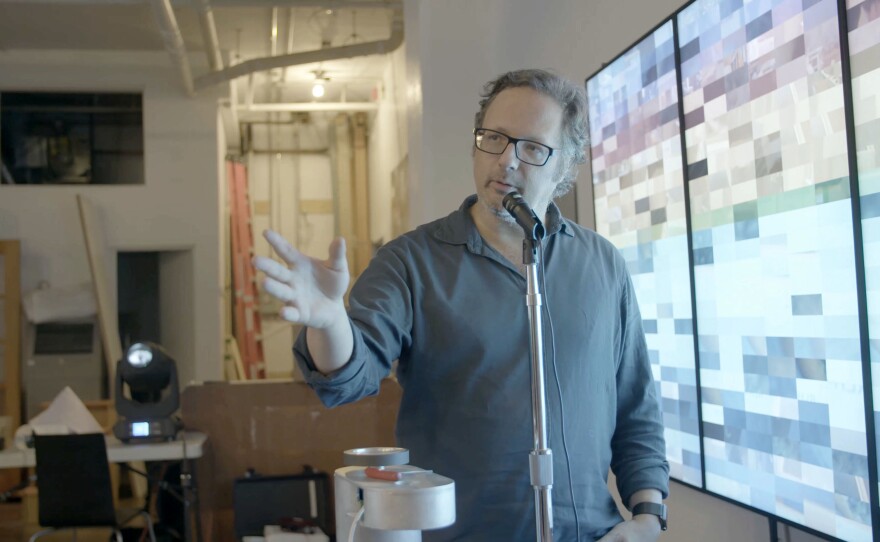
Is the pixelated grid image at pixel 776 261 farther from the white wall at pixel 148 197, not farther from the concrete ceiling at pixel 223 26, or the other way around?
the white wall at pixel 148 197

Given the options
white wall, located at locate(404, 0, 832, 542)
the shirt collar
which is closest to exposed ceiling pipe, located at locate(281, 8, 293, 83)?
white wall, located at locate(404, 0, 832, 542)

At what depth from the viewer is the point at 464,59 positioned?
15.9ft

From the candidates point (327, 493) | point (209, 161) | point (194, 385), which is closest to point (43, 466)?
point (194, 385)

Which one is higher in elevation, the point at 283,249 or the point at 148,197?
the point at 148,197

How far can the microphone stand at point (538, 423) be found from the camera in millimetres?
1342

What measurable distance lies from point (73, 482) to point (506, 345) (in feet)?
10.9

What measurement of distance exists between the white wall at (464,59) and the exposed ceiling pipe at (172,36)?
152cm

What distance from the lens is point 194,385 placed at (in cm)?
505

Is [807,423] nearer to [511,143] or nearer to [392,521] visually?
[511,143]

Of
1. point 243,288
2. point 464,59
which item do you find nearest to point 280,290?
point 464,59

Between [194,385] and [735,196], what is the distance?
3596 mm

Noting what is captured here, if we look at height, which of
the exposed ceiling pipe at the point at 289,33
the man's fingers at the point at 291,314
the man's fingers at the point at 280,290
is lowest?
the man's fingers at the point at 291,314

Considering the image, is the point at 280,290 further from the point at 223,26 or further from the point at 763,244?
the point at 223,26

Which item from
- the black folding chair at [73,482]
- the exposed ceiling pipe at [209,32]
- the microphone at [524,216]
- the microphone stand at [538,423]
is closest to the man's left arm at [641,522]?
the microphone stand at [538,423]
